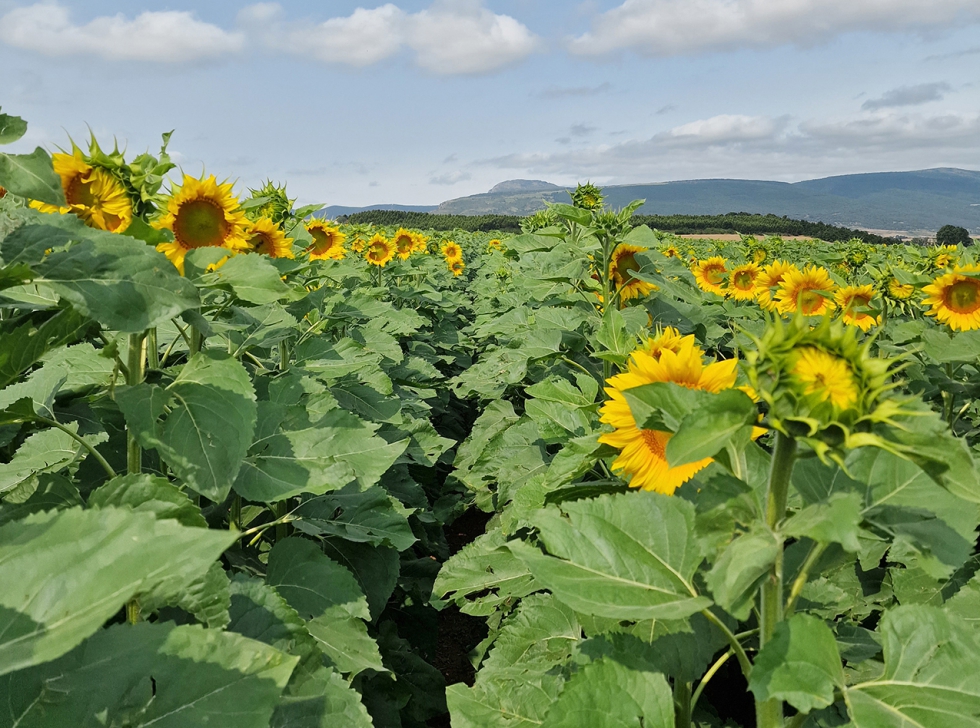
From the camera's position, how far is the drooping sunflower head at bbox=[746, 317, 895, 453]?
940mm

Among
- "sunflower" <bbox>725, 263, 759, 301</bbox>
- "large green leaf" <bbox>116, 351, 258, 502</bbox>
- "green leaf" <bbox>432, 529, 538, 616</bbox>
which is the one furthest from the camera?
"sunflower" <bbox>725, 263, 759, 301</bbox>

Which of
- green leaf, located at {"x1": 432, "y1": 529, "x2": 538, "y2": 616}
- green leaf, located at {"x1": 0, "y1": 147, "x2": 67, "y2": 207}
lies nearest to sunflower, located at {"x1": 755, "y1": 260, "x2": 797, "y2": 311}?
green leaf, located at {"x1": 432, "y1": 529, "x2": 538, "y2": 616}

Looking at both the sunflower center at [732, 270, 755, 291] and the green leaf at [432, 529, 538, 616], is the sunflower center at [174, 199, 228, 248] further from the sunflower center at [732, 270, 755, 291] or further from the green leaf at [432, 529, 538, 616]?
the sunflower center at [732, 270, 755, 291]

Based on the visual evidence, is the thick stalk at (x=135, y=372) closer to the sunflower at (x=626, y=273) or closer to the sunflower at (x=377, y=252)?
the sunflower at (x=626, y=273)

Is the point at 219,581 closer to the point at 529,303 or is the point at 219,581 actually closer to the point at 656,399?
the point at 656,399

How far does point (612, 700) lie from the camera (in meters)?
1.23

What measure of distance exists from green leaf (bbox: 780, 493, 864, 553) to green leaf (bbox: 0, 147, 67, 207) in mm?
1438

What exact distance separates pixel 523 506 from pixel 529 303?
15.2ft

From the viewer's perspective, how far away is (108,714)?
3.19ft

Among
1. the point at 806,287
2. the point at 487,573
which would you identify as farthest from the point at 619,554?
the point at 806,287

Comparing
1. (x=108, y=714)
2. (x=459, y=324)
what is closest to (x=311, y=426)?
(x=108, y=714)

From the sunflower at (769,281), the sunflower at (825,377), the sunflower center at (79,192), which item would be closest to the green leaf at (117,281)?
the sunflower center at (79,192)

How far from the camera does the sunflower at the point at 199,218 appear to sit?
2428 mm

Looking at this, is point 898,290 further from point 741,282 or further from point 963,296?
point 741,282
